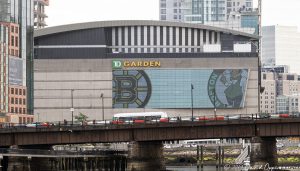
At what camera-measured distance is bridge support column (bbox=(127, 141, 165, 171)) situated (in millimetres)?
159625

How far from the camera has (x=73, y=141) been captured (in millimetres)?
159125

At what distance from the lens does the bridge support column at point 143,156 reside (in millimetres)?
159625

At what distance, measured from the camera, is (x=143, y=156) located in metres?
160

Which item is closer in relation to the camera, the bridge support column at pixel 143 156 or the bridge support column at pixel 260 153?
the bridge support column at pixel 260 153

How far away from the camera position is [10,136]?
518ft

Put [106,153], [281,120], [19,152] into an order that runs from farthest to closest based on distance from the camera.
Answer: [106,153] → [281,120] → [19,152]

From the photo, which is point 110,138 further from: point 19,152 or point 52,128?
point 19,152

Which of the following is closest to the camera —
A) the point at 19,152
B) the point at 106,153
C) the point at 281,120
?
the point at 19,152

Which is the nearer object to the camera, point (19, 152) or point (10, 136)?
point (19, 152)

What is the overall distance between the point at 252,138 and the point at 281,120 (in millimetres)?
5968

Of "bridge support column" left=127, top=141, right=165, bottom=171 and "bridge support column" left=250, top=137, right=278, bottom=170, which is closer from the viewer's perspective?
"bridge support column" left=250, top=137, right=278, bottom=170

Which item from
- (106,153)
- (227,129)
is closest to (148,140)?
(227,129)

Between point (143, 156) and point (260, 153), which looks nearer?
→ point (260, 153)

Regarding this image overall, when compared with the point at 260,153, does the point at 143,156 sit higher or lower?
lower
